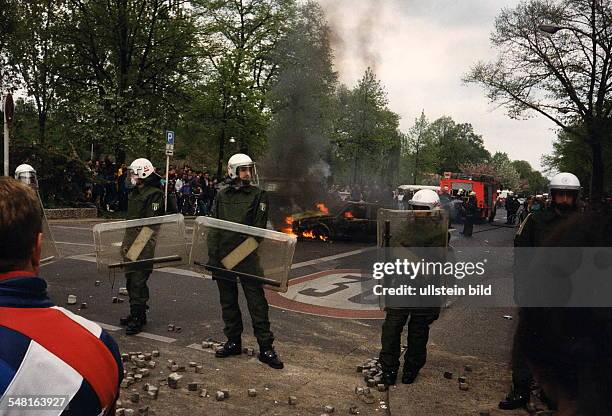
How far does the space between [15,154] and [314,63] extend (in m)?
12.2

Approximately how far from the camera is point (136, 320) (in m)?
5.82

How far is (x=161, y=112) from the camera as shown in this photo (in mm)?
22906

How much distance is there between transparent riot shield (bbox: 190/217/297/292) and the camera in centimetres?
496

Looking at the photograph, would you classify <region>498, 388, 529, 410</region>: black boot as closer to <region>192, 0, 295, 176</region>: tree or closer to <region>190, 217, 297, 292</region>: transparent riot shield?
<region>190, 217, 297, 292</region>: transparent riot shield

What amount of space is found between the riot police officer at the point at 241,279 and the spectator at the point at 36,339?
11.8 feet

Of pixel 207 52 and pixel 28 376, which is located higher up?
pixel 207 52

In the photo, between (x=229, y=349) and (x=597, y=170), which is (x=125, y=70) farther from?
(x=597, y=170)

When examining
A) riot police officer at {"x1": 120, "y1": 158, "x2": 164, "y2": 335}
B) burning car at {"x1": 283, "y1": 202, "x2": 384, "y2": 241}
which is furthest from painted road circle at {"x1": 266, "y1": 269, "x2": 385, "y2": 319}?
burning car at {"x1": 283, "y1": 202, "x2": 384, "y2": 241}

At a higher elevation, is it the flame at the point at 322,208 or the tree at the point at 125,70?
the tree at the point at 125,70

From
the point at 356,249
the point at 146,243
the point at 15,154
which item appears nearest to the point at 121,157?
the point at 15,154

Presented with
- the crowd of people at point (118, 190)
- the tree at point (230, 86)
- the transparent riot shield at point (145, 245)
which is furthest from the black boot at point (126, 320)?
Result: the tree at point (230, 86)

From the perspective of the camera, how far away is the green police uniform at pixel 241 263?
5.07 meters

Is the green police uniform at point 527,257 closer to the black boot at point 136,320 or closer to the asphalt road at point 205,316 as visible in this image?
the asphalt road at point 205,316

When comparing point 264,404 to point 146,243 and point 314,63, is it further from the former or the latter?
point 314,63
